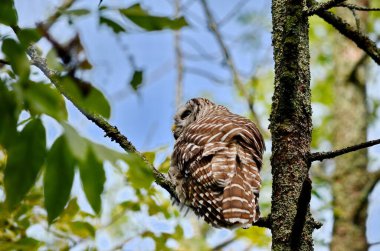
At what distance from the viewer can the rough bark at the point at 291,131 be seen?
2.65 metres

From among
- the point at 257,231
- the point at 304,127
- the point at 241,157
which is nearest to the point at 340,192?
the point at 257,231

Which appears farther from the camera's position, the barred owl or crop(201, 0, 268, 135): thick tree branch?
crop(201, 0, 268, 135): thick tree branch

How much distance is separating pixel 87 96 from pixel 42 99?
12cm

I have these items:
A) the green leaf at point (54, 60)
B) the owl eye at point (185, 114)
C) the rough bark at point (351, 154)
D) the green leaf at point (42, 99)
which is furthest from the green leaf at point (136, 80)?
the rough bark at point (351, 154)

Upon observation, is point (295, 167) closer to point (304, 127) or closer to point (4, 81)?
point (304, 127)

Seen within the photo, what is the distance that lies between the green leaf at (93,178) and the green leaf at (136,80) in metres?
0.73

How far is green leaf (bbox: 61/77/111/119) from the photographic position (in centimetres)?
139

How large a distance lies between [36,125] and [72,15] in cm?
27

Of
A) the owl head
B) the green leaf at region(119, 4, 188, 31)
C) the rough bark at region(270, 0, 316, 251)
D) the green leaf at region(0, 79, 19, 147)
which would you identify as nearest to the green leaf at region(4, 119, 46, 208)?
the green leaf at region(0, 79, 19, 147)

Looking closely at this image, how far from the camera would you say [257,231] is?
234 inches

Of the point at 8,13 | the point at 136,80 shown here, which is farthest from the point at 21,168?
the point at 136,80

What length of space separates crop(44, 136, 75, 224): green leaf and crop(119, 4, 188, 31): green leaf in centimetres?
35

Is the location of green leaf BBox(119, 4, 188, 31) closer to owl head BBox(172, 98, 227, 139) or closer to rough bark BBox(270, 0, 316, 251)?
rough bark BBox(270, 0, 316, 251)

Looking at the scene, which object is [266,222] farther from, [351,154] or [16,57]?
[351,154]
